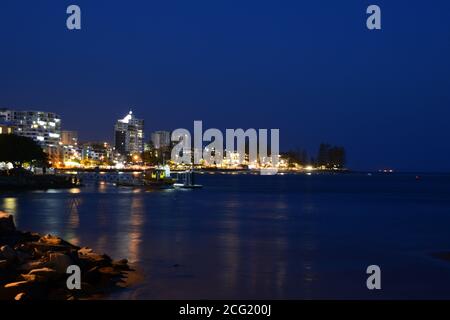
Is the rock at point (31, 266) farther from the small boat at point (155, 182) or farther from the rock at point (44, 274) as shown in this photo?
the small boat at point (155, 182)

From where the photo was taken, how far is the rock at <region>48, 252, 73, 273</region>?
14.9m

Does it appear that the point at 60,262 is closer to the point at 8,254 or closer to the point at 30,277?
the point at 30,277

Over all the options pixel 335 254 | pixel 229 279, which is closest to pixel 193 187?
pixel 335 254

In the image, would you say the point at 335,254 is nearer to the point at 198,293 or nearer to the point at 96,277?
the point at 198,293

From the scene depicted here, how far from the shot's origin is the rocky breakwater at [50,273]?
527 inches

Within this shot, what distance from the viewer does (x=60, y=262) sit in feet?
49.2

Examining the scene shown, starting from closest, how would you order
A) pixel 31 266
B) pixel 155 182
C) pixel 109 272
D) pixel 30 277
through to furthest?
pixel 30 277
pixel 31 266
pixel 109 272
pixel 155 182

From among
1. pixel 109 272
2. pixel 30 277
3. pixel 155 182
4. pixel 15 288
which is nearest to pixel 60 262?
pixel 30 277

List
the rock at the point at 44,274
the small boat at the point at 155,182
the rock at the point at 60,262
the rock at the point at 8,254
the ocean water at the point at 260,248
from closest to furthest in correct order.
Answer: the rock at the point at 44,274
the rock at the point at 60,262
the rock at the point at 8,254
the ocean water at the point at 260,248
the small boat at the point at 155,182

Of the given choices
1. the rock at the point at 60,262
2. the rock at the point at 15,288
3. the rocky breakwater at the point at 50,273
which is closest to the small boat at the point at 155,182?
the rocky breakwater at the point at 50,273

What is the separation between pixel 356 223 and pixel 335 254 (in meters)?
15.8

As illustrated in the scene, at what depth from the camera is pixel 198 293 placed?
613 inches

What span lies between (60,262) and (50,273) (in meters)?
0.70

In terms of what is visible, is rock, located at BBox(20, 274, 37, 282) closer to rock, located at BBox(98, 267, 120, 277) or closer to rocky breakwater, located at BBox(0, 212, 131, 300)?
rocky breakwater, located at BBox(0, 212, 131, 300)
